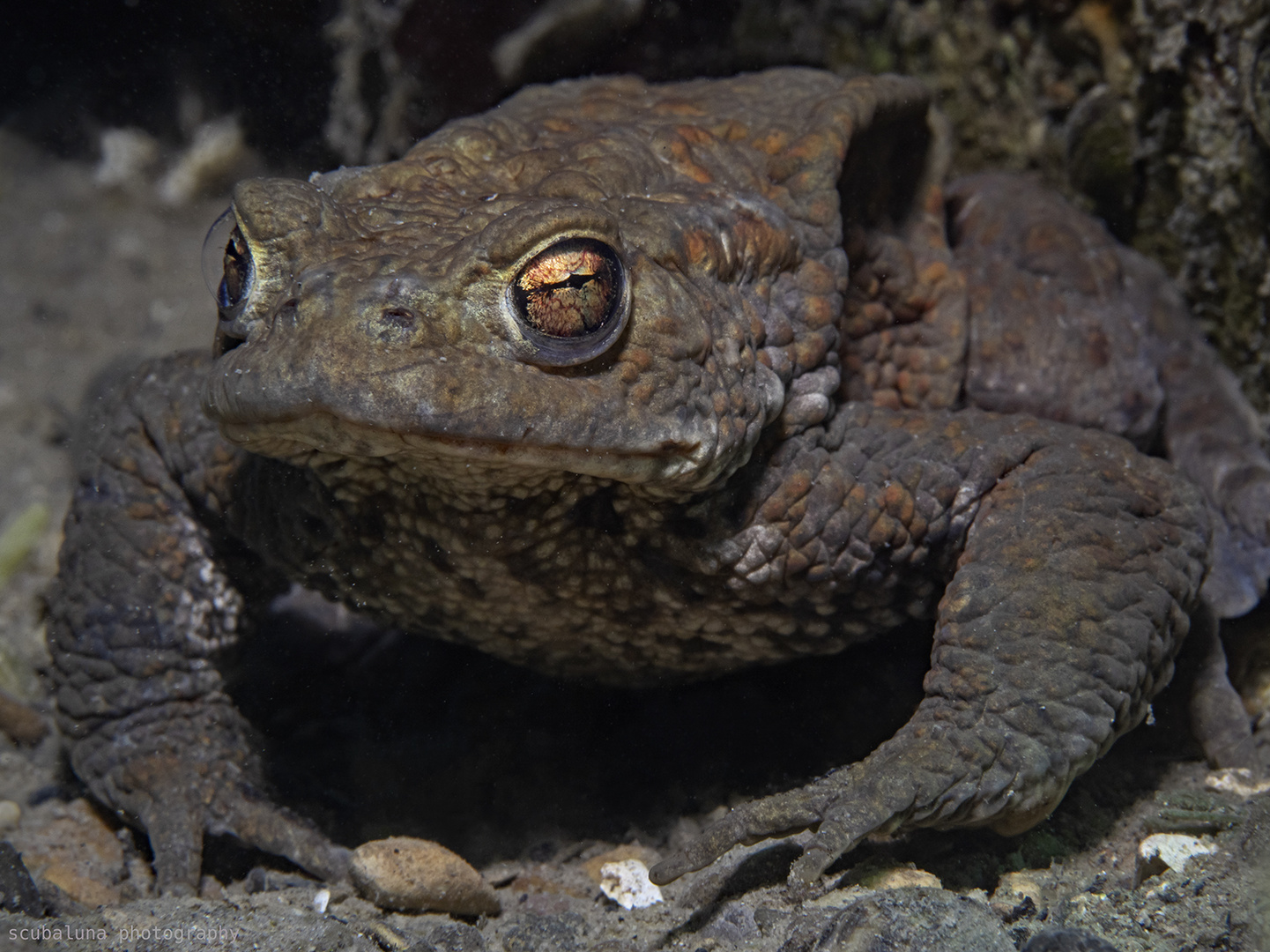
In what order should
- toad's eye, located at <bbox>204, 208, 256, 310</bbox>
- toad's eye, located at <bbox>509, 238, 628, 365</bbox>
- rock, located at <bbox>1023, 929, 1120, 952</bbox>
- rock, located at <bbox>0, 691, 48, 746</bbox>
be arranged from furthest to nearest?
rock, located at <bbox>0, 691, 48, 746</bbox>, toad's eye, located at <bbox>204, 208, 256, 310</bbox>, toad's eye, located at <bbox>509, 238, 628, 365</bbox>, rock, located at <bbox>1023, 929, 1120, 952</bbox>

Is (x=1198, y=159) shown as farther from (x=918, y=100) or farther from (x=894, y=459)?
(x=894, y=459)

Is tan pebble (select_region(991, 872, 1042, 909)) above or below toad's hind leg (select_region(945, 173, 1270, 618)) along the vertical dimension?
below

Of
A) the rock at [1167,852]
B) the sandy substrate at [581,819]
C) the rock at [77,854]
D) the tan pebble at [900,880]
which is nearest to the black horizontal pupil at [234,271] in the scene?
Answer: the sandy substrate at [581,819]

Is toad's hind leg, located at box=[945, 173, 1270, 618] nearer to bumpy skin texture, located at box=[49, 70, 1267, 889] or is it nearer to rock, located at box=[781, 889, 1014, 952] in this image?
bumpy skin texture, located at box=[49, 70, 1267, 889]

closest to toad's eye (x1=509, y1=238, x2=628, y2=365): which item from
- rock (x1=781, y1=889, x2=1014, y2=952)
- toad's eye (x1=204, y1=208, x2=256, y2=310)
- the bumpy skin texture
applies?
the bumpy skin texture

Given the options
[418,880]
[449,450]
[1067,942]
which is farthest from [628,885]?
[449,450]

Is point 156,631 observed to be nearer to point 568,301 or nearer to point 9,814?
point 9,814

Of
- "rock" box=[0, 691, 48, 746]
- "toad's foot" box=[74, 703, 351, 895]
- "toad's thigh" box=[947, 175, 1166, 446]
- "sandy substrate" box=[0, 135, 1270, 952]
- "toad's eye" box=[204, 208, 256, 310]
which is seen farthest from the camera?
"rock" box=[0, 691, 48, 746]
